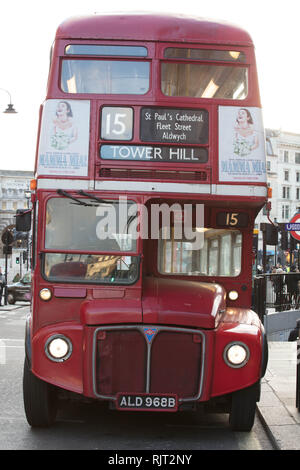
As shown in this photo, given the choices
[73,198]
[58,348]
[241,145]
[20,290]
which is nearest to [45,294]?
[58,348]

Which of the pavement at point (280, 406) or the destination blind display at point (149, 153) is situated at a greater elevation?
the destination blind display at point (149, 153)

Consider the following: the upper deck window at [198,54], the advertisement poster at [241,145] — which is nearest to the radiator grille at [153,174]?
the advertisement poster at [241,145]

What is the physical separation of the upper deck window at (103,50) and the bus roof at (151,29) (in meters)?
0.09

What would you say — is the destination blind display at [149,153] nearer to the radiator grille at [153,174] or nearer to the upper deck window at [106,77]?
the radiator grille at [153,174]

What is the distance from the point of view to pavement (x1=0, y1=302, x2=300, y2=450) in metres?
7.04

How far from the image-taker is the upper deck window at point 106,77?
7688 mm

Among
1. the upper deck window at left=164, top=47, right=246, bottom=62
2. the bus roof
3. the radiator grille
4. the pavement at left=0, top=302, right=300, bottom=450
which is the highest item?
the bus roof

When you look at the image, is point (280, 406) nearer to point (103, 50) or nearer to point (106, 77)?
point (106, 77)

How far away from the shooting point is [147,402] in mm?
6777

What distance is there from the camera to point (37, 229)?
7.47 meters

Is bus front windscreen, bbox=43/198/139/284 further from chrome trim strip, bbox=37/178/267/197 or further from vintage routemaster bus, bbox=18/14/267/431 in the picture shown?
chrome trim strip, bbox=37/178/267/197

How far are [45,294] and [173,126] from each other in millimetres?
2072

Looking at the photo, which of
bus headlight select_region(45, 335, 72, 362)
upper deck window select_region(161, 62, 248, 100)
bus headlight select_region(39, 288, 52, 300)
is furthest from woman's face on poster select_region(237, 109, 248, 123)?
bus headlight select_region(45, 335, 72, 362)

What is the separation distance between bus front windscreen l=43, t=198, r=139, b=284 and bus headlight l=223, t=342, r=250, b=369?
1.12m
